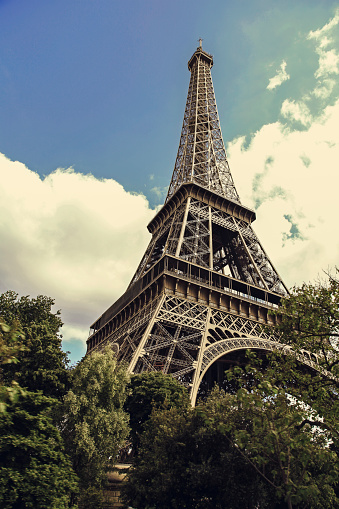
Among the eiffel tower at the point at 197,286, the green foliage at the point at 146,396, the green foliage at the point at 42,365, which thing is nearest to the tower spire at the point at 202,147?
the eiffel tower at the point at 197,286

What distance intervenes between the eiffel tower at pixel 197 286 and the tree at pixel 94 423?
580 cm

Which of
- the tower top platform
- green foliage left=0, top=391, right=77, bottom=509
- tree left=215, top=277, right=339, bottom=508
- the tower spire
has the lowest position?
green foliage left=0, top=391, right=77, bottom=509

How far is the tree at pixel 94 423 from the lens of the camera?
606 inches

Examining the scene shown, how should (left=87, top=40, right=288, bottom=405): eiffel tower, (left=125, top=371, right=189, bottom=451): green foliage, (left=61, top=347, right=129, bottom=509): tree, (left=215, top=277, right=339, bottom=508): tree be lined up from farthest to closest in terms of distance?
(left=87, top=40, right=288, bottom=405): eiffel tower
(left=125, top=371, right=189, bottom=451): green foliage
(left=61, top=347, right=129, bottom=509): tree
(left=215, top=277, right=339, bottom=508): tree

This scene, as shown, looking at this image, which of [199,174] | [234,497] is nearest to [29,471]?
[234,497]

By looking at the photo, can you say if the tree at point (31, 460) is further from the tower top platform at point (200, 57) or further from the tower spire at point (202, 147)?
the tower top platform at point (200, 57)

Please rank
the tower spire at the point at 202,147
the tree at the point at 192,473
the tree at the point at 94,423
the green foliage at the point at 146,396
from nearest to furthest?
the tree at the point at 192,473, the tree at the point at 94,423, the green foliage at the point at 146,396, the tower spire at the point at 202,147

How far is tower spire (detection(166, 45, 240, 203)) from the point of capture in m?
50.6

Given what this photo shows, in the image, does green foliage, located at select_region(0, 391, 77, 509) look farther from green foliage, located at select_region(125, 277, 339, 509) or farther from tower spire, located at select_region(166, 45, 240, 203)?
tower spire, located at select_region(166, 45, 240, 203)

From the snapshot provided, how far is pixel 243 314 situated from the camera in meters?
33.1

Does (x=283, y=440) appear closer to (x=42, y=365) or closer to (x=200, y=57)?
(x=42, y=365)

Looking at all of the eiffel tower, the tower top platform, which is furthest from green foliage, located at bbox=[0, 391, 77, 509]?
the tower top platform

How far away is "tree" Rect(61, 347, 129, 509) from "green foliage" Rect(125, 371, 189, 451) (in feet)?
8.71

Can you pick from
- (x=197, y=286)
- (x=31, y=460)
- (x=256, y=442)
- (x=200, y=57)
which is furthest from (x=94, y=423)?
(x=200, y=57)
